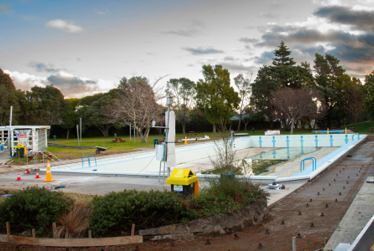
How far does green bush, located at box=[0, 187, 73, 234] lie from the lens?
398cm

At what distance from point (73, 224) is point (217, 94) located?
40.9m

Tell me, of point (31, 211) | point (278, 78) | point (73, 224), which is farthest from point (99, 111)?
point (73, 224)

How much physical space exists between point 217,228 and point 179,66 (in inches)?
755

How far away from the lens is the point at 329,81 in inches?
1853

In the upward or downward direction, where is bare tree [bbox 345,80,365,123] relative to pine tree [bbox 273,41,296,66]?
downward

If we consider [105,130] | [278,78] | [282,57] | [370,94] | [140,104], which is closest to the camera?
[140,104]

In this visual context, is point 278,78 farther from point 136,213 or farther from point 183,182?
point 136,213

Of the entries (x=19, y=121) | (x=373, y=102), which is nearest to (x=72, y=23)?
(x=19, y=121)

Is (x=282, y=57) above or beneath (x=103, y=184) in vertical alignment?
above

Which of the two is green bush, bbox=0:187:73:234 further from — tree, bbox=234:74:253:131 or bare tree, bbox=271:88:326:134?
tree, bbox=234:74:253:131

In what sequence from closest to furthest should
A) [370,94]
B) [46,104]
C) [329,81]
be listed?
[46,104] < [370,94] < [329,81]

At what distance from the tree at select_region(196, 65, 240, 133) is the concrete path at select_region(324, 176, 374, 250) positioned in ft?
121

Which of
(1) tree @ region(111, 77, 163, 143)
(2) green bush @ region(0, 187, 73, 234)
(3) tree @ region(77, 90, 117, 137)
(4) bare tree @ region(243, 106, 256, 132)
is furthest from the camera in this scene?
(4) bare tree @ region(243, 106, 256, 132)

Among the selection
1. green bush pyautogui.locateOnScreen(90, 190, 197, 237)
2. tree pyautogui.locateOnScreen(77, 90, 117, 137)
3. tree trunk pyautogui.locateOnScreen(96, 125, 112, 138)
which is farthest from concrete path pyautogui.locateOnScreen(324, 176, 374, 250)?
tree trunk pyautogui.locateOnScreen(96, 125, 112, 138)
